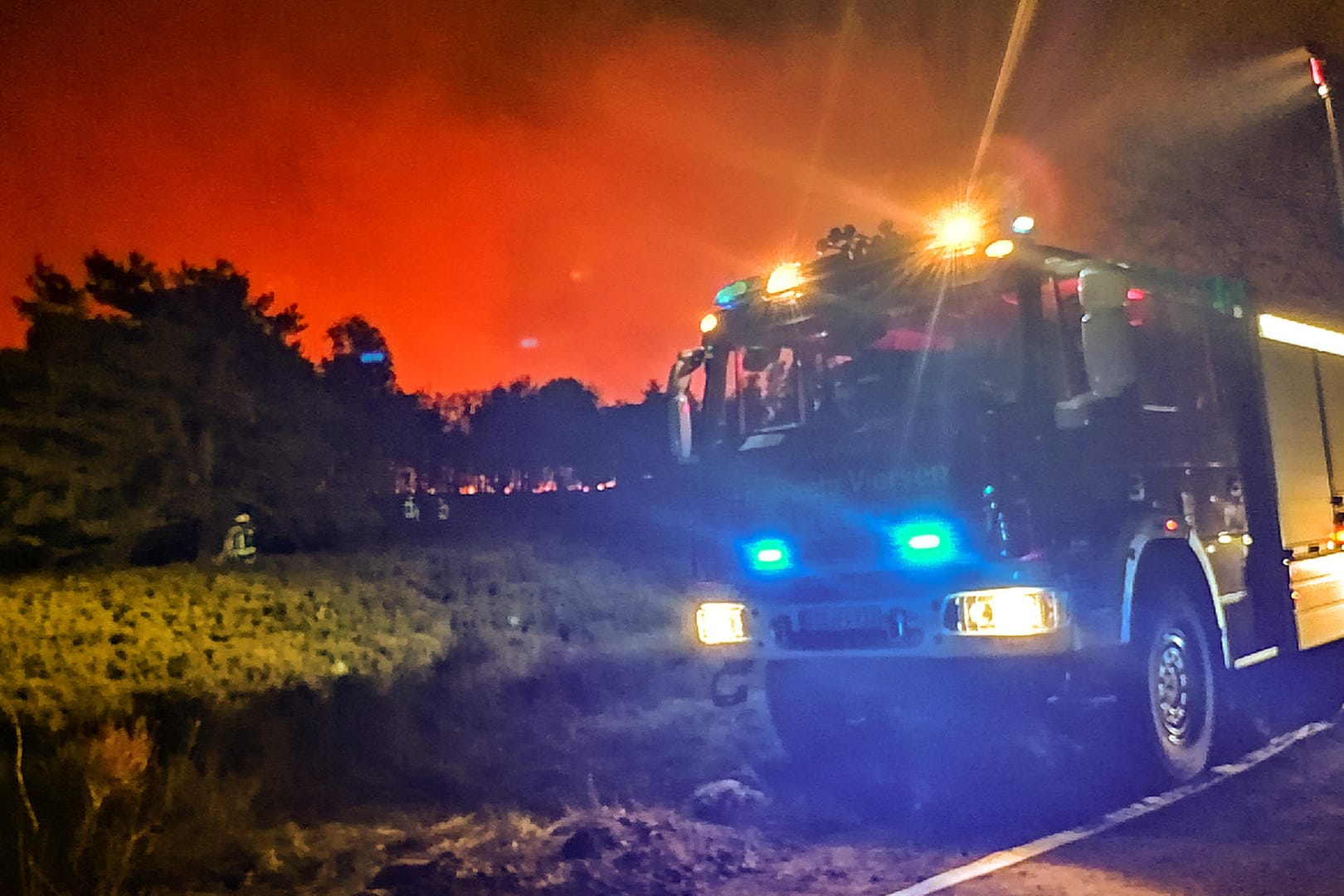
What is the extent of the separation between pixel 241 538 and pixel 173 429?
1683 millimetres

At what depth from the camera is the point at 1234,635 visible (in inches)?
272

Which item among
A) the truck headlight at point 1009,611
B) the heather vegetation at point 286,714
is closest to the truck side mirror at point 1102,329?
the truck headlight at point 1009,611

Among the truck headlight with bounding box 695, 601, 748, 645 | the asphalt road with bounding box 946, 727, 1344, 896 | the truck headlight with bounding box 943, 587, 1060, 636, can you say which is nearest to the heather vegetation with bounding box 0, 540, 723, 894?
the truck headlight with bounding box 695, 601, 748, 645

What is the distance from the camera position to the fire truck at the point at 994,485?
5414 millimetres

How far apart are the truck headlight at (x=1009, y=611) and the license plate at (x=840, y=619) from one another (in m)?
0.53

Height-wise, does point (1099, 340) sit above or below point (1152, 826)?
above

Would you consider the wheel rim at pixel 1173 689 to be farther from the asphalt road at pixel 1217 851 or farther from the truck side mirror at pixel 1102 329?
the truck side mirror at pixel 1102 329

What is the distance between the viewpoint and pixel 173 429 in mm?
10883

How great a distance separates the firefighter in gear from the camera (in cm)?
1174

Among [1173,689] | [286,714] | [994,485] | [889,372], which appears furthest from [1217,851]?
[286,714]

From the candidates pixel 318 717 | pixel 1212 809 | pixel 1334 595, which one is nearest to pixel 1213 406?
pixel 1334 595

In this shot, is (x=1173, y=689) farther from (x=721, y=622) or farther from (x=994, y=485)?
(x=721, y=622)

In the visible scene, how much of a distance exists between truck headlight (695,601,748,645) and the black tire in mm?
2225

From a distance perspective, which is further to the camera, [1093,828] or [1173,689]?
[1173,689]
